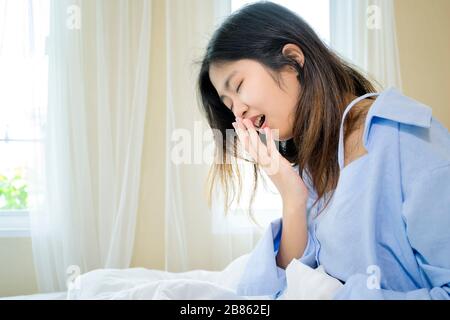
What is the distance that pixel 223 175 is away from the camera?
1.08m

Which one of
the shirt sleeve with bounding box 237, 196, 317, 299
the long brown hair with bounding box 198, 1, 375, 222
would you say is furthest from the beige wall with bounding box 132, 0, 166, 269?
the shirt sleeve with bounding box 237, 196, 317, 299

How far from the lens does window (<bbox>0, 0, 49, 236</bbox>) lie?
191cm

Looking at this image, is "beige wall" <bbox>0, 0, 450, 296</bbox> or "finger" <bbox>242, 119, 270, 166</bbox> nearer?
"finger" <bbox>242, 119, 270, 166</bbox>

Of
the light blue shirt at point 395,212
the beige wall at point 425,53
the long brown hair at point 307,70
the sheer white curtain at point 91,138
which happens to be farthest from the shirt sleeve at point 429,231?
the beige wall at point 425,53

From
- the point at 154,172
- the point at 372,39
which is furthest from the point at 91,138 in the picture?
the point at 372,39

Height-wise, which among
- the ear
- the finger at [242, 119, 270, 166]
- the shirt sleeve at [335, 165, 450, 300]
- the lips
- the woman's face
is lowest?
the shirt sleeve at [335, 165, 450, 300]

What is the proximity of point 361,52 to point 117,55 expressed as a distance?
124cm

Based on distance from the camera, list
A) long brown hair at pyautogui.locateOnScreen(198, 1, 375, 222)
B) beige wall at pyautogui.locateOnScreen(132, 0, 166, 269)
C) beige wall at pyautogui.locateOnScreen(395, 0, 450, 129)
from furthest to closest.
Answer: beige wall at pyautogui.locateOnScreen(395, 0, 450, 129) → beige wall at pyautogui.locateOnScreen(132, 0, 166, 269) → long brown hair at pyautogui.locateOnScreen(198, 1, 375, 222)

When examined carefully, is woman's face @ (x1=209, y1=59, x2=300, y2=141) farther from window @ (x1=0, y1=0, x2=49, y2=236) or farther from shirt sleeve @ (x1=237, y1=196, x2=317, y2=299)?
window @ (x1=0, y1=0, x2=49, y2=236)

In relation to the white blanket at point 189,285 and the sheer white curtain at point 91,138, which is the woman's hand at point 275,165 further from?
the sheer white curtain at point 91,138

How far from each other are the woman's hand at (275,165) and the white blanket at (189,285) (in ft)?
0.54

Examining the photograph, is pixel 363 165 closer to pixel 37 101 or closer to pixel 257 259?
pixel 257 259
